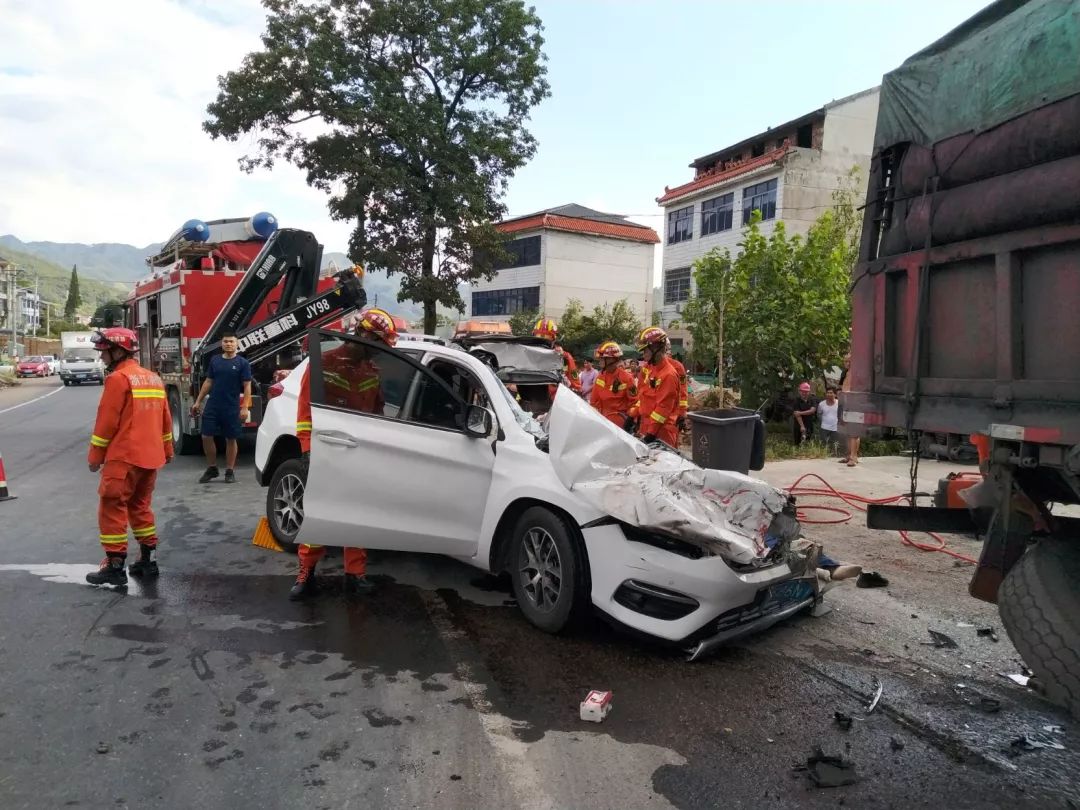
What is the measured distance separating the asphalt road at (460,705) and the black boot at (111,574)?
4.2 inches

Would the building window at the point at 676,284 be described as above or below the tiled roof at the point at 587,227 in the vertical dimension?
below

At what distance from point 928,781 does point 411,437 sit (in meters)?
3.22

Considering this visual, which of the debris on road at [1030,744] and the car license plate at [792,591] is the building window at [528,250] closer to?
the car license plate at [792,591]

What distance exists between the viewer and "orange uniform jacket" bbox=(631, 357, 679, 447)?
6.79 metres

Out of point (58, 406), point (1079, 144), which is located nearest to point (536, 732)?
point (1079, 144)

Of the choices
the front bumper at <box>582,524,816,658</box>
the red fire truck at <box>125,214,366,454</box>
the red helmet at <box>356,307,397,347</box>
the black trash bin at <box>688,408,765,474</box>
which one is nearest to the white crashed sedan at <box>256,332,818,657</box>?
the front bumper at <box>582,524,816,658</box>

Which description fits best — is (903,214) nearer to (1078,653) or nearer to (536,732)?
(1078,653)

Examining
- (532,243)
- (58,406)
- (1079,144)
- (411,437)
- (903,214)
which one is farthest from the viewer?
(532,243)

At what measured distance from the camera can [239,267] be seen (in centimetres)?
1105

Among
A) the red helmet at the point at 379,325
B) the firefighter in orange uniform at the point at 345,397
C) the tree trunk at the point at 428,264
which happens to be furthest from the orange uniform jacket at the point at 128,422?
the tree trunk at the point at 428,264

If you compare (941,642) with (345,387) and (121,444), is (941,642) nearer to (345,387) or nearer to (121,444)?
(345,387)

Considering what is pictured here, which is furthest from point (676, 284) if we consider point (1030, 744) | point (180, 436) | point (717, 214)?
point (1030, 744)

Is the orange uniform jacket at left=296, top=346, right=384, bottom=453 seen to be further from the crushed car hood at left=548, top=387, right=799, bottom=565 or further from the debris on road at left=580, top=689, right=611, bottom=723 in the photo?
the debris on road at left=580, top=689, right=611, bottom=723

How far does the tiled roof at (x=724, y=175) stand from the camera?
2778 cm
